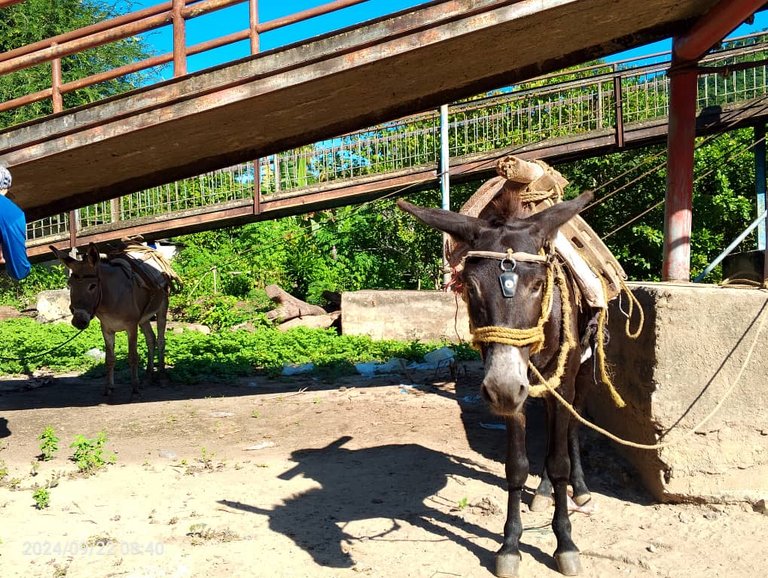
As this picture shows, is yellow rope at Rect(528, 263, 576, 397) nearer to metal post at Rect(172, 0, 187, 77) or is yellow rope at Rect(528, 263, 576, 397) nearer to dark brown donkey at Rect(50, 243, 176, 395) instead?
metal post at Rect(172, 0, 187, 77)

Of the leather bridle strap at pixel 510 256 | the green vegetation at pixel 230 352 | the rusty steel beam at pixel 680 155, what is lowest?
the green vegetation at pixel 230 352

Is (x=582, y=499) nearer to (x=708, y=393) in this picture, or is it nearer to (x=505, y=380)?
(x=708, y=393)

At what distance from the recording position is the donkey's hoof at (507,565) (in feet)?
12.2

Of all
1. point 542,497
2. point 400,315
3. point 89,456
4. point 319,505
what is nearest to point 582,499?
point 542,497

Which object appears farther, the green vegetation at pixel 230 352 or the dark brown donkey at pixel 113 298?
the green vegetation at pixel 230 352

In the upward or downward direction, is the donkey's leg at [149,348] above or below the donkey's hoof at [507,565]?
above

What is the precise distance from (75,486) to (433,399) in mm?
3835

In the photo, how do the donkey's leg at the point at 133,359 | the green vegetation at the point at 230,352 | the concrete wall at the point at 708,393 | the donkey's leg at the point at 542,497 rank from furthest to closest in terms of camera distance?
the green vegetation at the point at 230,352 < the donkey's leg at the point at 133,359 < the donkey's leg at the point at 542,497 < the concrete wall at the point at 708,393

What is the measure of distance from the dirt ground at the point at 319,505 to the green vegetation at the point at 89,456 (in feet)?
0.30

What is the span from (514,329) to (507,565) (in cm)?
152

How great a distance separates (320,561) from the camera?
388 centimetres

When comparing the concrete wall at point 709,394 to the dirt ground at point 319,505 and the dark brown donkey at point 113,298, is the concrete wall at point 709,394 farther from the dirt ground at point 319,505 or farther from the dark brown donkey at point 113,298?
the dark brown donkey at point 113,298

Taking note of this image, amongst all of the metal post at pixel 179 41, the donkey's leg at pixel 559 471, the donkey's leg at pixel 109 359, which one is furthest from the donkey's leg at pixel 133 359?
the donkey's leg at pixel 559 471

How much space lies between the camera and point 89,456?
18.2 ft
